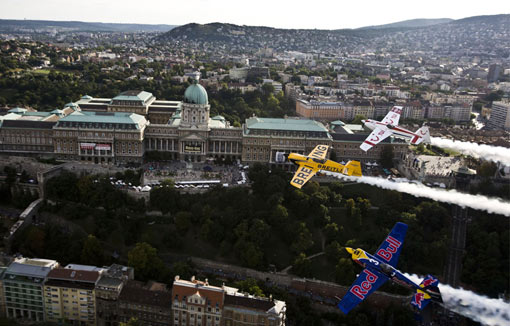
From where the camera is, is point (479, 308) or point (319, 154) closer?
point (479, 308)

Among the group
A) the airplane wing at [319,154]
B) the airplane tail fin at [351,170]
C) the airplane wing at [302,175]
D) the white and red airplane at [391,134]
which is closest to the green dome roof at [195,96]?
the airplane wing at [319,154]

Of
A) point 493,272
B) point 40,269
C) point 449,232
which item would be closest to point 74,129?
point 40,269

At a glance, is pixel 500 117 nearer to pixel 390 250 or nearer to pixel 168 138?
pixel 168 138

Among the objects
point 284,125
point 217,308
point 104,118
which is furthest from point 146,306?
point 284,125

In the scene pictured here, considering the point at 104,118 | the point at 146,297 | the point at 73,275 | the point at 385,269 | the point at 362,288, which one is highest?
the point at 104,118

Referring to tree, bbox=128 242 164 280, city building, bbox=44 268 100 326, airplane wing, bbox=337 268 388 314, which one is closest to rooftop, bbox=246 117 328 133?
tree, bbox=128 242 164 280

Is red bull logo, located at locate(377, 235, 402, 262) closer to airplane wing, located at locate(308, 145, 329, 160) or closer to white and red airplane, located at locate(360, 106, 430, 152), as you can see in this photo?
airplane wing, located at locate(308, 145, 329, 160)
